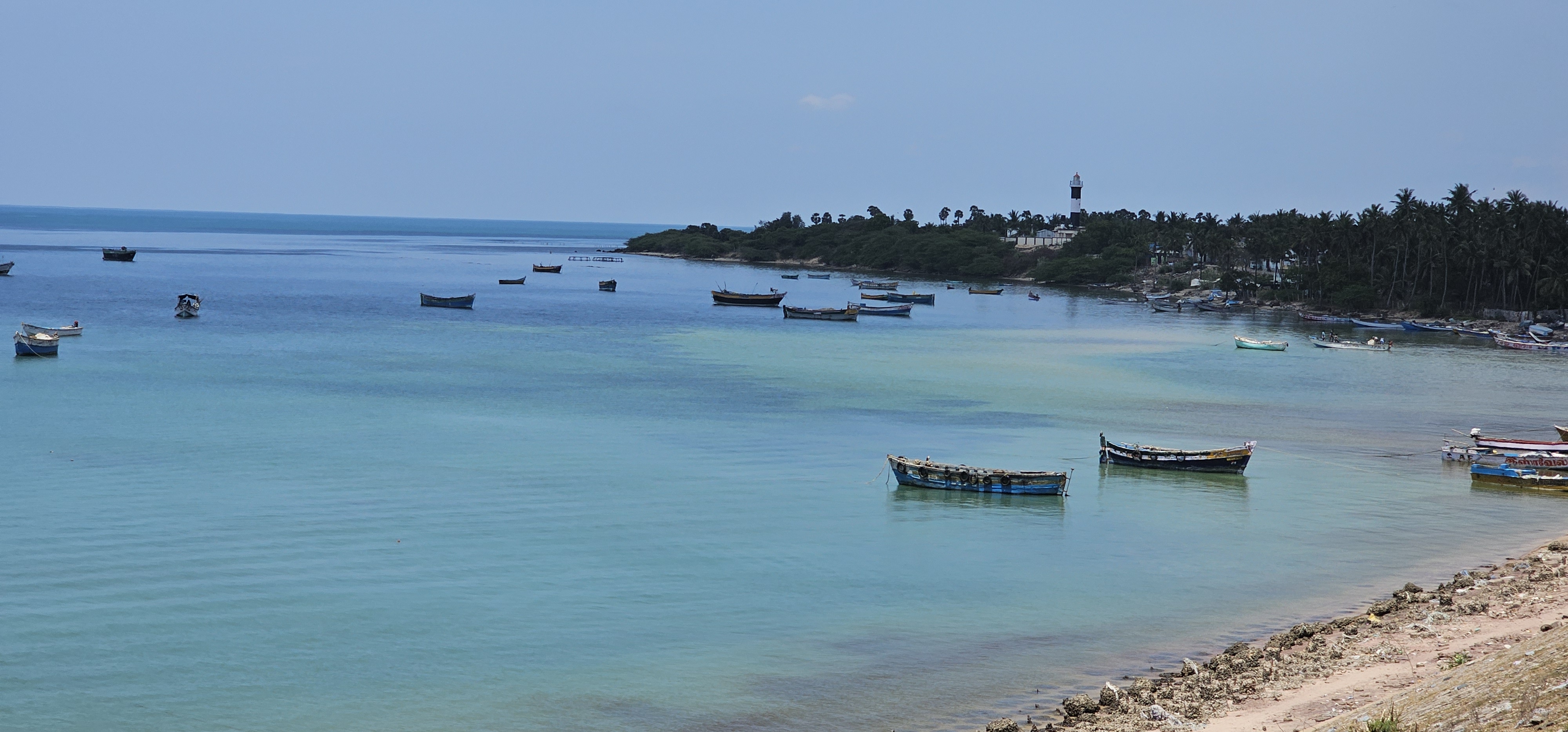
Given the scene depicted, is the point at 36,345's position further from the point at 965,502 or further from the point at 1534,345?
the point at 1534,345

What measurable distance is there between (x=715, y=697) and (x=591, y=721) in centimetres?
220

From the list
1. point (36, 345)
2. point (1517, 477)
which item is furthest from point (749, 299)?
point (1517, 477)

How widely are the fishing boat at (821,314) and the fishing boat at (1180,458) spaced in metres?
70.9

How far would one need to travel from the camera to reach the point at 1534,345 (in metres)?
92.1

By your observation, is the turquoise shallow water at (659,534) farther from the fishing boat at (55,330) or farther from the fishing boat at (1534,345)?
the fishing boat at (1534,345)

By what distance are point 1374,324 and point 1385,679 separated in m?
103

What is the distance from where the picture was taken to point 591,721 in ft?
68.3

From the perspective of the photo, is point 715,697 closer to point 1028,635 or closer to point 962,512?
point 1028,635

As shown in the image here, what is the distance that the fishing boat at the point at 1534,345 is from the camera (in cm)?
9138

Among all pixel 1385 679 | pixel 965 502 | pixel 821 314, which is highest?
pixel 821 314

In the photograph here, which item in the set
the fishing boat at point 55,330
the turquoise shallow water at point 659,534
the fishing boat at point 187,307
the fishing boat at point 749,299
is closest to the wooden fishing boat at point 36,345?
the fishing boat at point 55,330

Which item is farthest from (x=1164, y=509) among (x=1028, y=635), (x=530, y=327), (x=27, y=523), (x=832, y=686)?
(x=530, y=327)

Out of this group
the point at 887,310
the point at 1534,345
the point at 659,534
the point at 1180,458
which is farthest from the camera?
the point at 887,310

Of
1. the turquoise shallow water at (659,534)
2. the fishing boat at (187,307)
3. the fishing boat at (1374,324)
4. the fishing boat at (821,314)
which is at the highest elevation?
the fishing boat at (1374,324)
